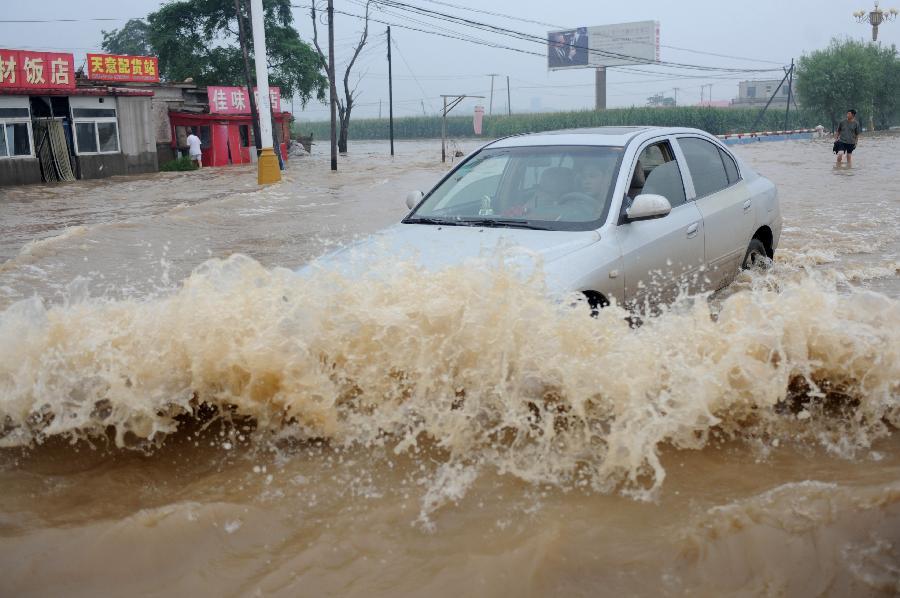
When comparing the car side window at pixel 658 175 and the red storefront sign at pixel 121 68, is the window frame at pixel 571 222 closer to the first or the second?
the car side window at pixel 658 175

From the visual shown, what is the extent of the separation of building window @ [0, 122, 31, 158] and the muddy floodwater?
1013 inches

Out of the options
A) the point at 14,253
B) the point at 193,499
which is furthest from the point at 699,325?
the point at 14,253

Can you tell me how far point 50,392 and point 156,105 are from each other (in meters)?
34.4

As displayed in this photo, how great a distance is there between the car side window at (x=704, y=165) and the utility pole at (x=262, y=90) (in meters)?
16.2

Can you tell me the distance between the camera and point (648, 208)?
16.4 ft

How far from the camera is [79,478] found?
142 inches

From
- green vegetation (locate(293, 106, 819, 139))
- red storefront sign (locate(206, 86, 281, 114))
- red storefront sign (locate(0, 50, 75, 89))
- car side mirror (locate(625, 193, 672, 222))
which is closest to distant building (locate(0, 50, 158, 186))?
red storefront sign (locate(0, 50, 75, 89))

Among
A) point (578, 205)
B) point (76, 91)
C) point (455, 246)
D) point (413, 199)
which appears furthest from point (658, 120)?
point (455, 246)

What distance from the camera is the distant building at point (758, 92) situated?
350 ft

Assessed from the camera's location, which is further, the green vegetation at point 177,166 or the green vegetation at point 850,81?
the green vegetation at point 850,81

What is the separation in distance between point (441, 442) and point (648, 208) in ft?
7.15

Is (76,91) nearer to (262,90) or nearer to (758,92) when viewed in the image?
(262,90)

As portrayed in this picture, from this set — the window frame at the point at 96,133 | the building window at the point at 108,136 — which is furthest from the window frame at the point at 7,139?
the building window at the point at 108,136

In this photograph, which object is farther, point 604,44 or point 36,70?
point 604,44
